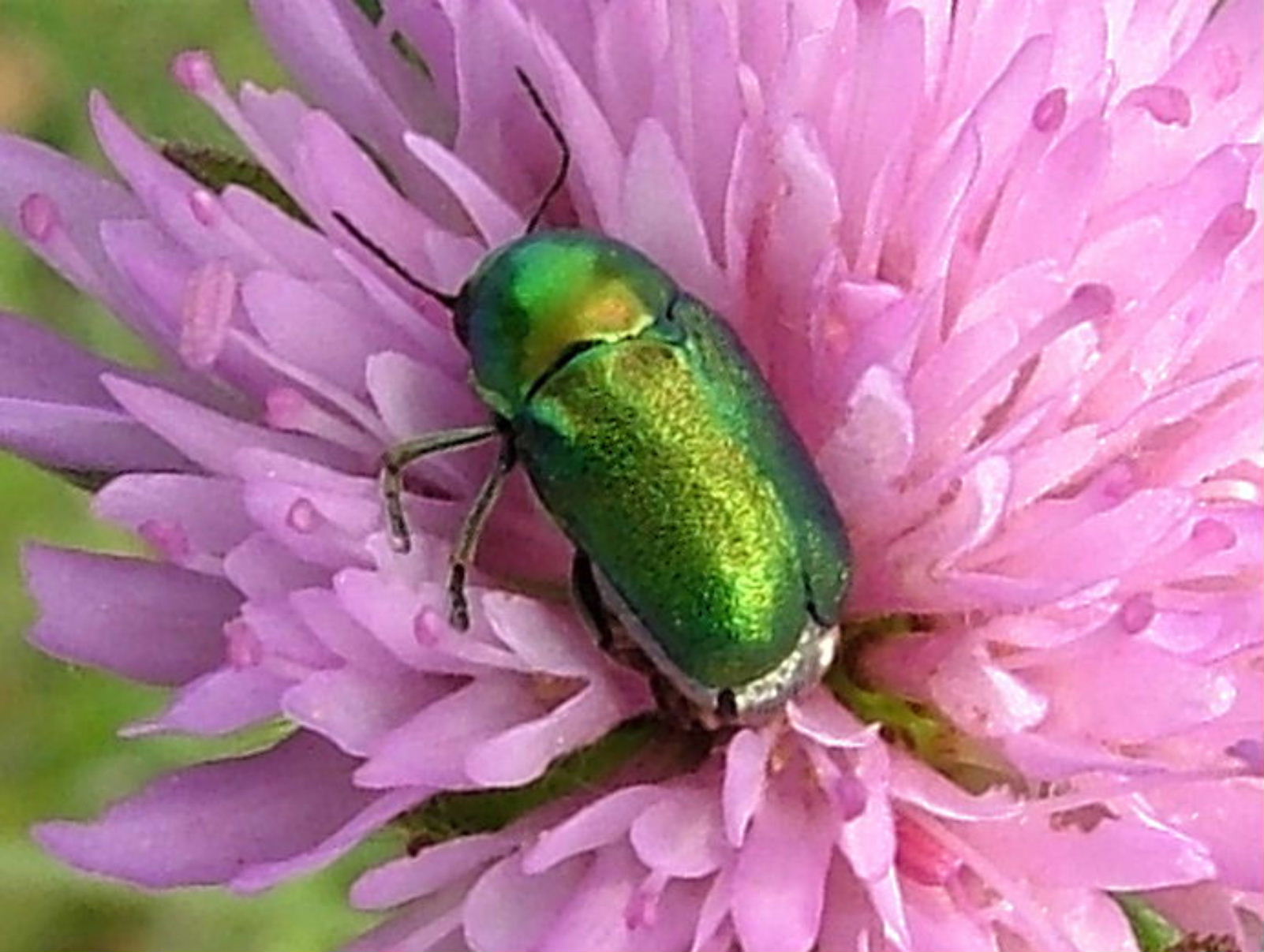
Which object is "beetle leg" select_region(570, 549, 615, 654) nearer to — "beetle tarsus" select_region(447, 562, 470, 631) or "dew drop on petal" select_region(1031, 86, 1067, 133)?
"beetle tarsus" select_region(447, 562, 470, 631)

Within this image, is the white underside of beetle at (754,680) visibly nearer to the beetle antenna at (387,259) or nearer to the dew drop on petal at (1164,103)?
the beetle antenna at (387,259)

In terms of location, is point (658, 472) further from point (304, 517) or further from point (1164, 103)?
point (1164, 103)

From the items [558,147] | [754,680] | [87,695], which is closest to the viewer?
[754,680]

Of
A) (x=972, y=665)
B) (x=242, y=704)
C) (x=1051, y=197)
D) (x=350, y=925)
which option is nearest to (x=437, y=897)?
(x=242, y=704)

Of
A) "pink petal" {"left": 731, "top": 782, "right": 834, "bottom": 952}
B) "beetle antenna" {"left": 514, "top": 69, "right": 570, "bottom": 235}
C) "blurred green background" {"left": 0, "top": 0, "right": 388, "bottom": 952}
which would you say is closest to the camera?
"pink petal" {"left": 731, "top": 782, "right": 834, "bottom": 952}

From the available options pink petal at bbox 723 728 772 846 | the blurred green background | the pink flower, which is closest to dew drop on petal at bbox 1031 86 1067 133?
the pink flower

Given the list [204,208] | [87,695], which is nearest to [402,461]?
[204,208]

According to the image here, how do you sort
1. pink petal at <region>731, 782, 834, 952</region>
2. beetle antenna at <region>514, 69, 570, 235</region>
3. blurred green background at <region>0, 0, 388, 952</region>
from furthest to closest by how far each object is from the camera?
blurred green background at <region>0, 0, 388, 952</region>
beetle antenna at <region>514, 69, 570, 235</region>
pink petal at <region>731, 782, 834, 952</region>
